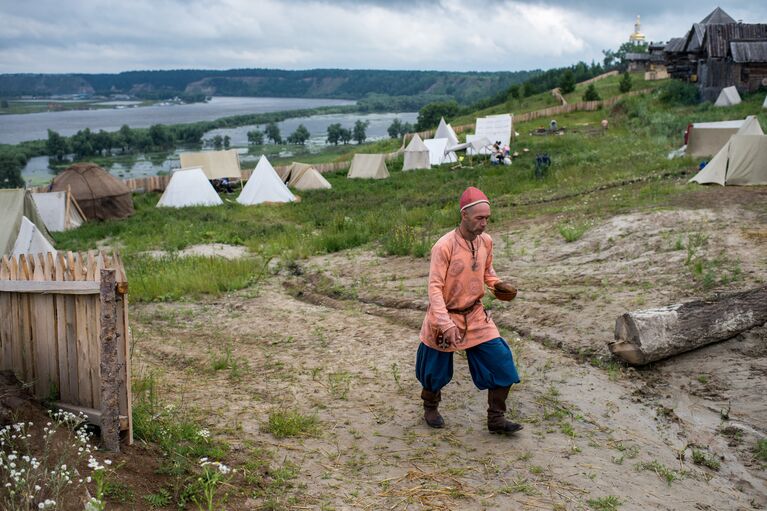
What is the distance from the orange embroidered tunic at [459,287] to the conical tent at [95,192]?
64.0 ft

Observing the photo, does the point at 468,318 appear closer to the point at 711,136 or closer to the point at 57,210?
the point at 711,136

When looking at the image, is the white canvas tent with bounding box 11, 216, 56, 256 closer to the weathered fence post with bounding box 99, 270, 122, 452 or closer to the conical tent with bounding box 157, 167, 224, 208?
the conical tent with bounding box 157, 167, 224, 208

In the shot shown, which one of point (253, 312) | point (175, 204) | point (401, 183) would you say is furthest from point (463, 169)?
point (253, 312)

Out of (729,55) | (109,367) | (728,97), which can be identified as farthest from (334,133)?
(109,367)

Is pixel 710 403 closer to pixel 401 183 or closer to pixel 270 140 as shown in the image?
pixel 401 183

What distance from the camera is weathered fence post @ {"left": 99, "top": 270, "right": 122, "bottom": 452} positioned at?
4.31 meters

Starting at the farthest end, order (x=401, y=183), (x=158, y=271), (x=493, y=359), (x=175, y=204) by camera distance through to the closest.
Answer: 1. (x=401, y=183)
2. (x=175, y=204)
3. (x=158, y=271)
4. (x=493, y=359)

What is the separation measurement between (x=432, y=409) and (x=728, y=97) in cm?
3343

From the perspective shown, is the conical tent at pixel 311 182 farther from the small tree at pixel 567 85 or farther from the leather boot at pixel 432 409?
the small tree at pixel 567 85

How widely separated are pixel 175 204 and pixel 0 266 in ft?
62.6

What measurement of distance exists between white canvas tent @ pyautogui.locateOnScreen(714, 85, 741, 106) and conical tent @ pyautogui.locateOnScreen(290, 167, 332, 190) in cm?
1982

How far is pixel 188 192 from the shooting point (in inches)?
931

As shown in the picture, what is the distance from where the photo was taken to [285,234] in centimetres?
1547

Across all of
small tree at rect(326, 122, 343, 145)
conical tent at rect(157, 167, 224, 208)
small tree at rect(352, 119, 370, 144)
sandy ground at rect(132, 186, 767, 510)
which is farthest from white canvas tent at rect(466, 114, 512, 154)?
small tree at rect(352, 119, 370, 144)
